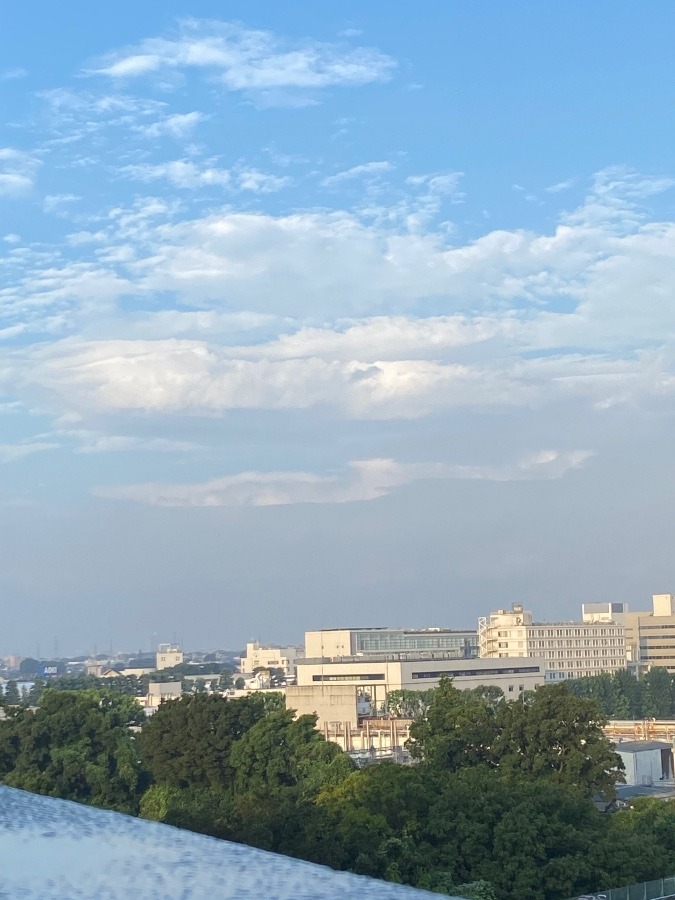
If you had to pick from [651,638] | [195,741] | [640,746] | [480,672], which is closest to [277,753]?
[195,741]

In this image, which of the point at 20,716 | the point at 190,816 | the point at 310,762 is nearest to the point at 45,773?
the point at 20,716

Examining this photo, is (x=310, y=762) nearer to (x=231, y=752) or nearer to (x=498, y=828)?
(x=231, y=752)

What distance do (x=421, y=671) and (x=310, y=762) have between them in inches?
1861

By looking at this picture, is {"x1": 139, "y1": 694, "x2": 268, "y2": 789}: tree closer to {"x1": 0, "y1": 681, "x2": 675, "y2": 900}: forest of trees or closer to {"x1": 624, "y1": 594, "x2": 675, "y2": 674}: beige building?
{"x1": 0, "y1": 681, "x2": 675, "y2": 900}: forest of trees

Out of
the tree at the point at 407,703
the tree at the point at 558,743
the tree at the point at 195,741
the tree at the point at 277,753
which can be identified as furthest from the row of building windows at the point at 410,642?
the tree at the point at 558,743

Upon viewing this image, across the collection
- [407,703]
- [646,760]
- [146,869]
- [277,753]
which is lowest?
[646,760]

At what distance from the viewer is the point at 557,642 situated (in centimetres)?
10881

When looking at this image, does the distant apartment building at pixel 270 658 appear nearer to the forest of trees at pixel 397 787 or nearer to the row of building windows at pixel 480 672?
the row of building windows at pixel 480 672

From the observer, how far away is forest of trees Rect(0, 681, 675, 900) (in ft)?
74.6

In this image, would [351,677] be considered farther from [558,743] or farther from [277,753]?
[558,743]

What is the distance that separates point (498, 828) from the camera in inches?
914

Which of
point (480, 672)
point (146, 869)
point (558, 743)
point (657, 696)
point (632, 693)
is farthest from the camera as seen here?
point (657, 696)

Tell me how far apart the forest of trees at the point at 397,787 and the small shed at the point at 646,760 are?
18.9 metres

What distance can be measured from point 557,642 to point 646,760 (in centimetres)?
5766
